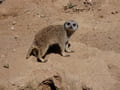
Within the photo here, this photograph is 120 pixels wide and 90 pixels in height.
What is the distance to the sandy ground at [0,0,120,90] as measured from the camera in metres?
3.79

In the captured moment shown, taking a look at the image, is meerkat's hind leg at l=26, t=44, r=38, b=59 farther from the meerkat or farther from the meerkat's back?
the meerkat's back

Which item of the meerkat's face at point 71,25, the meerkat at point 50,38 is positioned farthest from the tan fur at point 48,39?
the meerkat's face at point 71,25

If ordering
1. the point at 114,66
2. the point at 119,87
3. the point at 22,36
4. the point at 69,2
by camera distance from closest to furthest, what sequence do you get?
the point at 119,87, the point at 114,66, the point at 22,36, the point at 69,2

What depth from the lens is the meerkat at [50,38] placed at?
161 inches

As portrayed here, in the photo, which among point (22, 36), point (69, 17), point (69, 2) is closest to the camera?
point (22, 36)

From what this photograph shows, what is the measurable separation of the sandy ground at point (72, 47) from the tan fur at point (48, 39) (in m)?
0.20

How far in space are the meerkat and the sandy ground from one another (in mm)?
153

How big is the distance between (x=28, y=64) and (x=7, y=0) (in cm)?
282

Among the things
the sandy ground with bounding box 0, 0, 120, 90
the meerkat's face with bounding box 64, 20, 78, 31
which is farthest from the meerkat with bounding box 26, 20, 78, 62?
the sandy ground with bounding box 0, 0, 120, 90

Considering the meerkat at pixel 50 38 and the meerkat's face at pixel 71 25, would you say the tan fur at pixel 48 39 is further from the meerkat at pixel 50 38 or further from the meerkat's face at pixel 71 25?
the meerkat's face at pixel 71 25

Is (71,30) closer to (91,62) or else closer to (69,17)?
(91,62)

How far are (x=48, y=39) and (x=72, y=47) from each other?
0.69 metres

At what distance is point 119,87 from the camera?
3.50m

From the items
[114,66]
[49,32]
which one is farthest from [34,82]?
[114,66]
